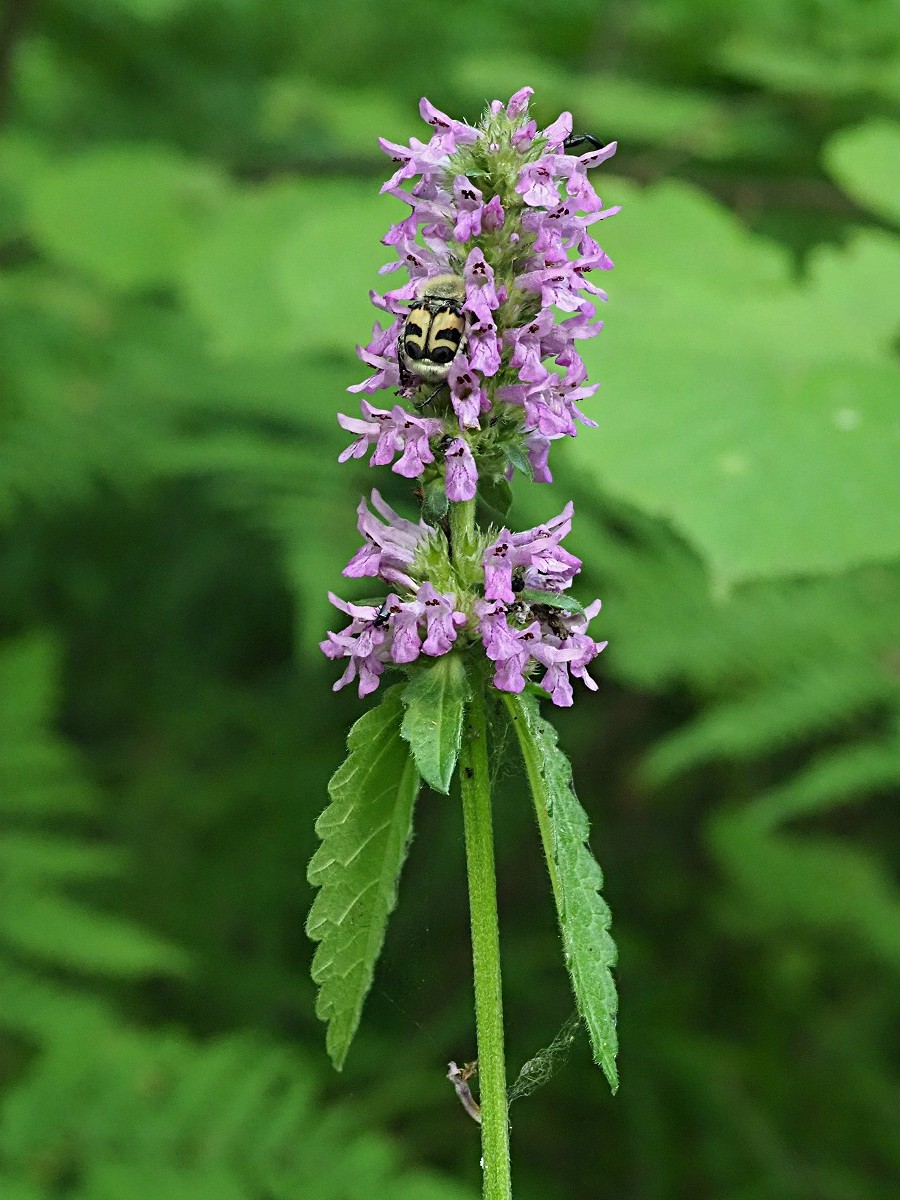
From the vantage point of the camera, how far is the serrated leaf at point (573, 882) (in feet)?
3.41

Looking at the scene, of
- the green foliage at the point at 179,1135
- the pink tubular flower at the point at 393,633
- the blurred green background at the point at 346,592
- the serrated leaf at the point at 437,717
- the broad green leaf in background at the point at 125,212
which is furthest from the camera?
the broad green leaf in background at the point at 125,212

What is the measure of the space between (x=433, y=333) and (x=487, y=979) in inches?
22.3

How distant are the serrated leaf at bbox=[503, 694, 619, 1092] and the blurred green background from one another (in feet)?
3.68

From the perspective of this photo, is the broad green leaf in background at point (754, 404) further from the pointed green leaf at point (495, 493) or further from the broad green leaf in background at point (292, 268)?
the pointed green leaf at point (495, 493)

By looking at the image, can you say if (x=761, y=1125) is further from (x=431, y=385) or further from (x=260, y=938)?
(x=431, y=385)

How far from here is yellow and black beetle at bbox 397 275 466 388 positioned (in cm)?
112

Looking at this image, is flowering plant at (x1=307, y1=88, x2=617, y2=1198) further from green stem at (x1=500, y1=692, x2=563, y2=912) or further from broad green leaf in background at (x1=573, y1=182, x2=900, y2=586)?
broad green leaf in background at (x1=573, y1=182, x2=900, y2=586)

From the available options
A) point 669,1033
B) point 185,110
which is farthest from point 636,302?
point 185,110

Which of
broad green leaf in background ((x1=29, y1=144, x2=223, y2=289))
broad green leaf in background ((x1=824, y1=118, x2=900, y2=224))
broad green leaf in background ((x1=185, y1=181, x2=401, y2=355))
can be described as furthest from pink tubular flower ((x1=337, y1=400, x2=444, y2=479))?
broad green leaf in background ((x1=29, y1=144, x2=223, y2=289))

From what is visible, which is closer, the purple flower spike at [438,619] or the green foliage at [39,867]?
the purple flower spike at [438,619]

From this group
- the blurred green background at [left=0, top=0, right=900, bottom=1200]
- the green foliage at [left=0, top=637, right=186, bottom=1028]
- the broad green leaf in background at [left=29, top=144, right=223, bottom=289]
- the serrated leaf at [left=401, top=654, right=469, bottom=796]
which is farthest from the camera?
the broad green leaf in background at [left=29, top=144, right=223, bottom=289]

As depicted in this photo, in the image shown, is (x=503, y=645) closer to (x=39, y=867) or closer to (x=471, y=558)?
(x=471, y=558)

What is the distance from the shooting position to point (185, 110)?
6.95m

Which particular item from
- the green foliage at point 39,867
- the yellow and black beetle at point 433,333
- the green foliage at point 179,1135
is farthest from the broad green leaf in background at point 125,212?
the yellow and black beetle at point 433,333
